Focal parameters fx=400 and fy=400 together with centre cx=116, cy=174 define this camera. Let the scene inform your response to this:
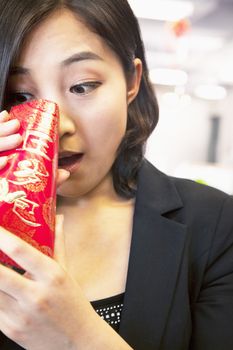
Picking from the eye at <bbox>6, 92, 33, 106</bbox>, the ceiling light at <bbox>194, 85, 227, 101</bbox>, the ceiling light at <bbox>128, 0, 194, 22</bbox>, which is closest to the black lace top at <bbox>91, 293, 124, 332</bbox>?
the eye at <bbox>6, 92, 33, 106</bbox>

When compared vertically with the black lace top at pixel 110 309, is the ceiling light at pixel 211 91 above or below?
above

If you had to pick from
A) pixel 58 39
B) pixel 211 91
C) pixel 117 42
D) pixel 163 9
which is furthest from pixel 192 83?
pixel 58 39

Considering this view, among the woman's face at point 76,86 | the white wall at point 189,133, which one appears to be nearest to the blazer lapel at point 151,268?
the woman's face at point 76,86

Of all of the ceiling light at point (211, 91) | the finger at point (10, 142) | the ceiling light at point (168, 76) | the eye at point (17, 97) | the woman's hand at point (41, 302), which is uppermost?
the ceiling light at point (168, 76)

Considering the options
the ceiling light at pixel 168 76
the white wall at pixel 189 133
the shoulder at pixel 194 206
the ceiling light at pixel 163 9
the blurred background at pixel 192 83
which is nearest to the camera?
the shoulder at pixel 194 206

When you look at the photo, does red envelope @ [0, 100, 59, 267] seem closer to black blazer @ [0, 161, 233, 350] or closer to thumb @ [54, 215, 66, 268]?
thumb @ [54, 215, 66, 268]

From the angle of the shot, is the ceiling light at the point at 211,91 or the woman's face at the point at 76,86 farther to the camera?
the ceiling light at the point at 211,91

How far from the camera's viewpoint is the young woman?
27.5 inches

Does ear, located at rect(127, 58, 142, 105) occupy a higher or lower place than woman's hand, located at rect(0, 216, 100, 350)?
higher

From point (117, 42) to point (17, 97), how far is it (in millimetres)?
224

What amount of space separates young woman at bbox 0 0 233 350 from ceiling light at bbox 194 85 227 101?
6163mm

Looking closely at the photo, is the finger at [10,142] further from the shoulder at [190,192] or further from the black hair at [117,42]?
the shoulder at [190,192]

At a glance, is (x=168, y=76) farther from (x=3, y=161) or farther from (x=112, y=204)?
(x=3, y=161)

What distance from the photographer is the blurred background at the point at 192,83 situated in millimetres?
3514
